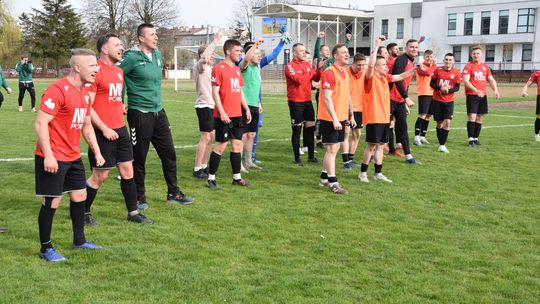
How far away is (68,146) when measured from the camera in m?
4.98

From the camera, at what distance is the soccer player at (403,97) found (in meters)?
10.3

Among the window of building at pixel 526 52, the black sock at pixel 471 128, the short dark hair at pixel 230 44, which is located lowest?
the black sock at pixel 471 128

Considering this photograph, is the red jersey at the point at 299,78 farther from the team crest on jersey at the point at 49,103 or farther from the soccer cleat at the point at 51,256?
the soccer cleat at the point at 51,256

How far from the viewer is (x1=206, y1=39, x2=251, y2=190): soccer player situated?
313 inches

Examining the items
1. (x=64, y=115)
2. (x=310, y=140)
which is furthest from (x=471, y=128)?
(x=64, y=115)

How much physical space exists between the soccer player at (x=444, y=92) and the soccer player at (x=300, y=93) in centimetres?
338

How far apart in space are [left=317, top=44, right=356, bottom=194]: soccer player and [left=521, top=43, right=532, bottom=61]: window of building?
6398 cm

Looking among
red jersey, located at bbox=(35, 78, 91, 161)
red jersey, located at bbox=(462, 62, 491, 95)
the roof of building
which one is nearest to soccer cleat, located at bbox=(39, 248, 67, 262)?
red jersey, located at bbox=(35, 78, 91, 161)

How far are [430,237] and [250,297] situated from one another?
2.52 meters

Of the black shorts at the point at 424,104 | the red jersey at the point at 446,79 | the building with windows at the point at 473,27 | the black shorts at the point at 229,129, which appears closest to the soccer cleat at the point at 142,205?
the black shorts at the point at 229,129

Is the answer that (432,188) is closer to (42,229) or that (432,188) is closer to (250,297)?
(250,297)

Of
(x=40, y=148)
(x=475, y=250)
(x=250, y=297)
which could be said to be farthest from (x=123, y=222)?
(x=475, y=250)

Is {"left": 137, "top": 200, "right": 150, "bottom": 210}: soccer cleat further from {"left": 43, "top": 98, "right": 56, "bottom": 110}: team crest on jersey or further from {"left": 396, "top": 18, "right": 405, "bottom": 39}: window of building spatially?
{"left": 396, "top": 18, "right": 405, "bottom": 39}: window of building

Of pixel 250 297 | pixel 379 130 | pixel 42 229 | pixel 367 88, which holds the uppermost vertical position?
pixel 367 88
